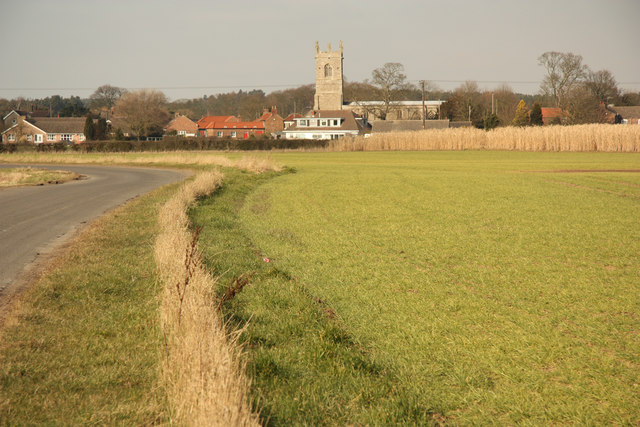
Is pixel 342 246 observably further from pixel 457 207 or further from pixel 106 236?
pixel 457 207

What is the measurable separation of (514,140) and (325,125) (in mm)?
54413

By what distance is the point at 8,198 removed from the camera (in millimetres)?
19016

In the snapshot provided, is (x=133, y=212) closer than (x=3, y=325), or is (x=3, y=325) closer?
(x=3, y=325)

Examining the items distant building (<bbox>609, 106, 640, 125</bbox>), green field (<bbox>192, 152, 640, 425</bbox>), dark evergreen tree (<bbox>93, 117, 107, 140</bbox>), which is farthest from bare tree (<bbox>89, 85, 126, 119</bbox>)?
green field (<bbox>192, 152, 640, 425</bbox>)

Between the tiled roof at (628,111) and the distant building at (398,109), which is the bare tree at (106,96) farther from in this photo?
the tiled roof at (628,111)

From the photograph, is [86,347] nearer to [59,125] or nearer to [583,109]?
[583,109]

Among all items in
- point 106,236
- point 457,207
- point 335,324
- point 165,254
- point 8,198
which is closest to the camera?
point 335,324

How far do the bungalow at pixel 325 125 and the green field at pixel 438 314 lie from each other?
88507 millimetres

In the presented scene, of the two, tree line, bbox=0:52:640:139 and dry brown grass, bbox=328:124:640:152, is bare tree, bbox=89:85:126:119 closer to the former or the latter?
tree line, bbox=0:52:640:139

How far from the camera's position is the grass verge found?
409 cm

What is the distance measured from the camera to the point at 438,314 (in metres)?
6.59

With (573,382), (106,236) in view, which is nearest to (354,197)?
(106,236)

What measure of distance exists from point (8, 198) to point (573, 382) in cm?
1922

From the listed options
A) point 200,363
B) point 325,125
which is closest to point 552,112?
point 325,125
